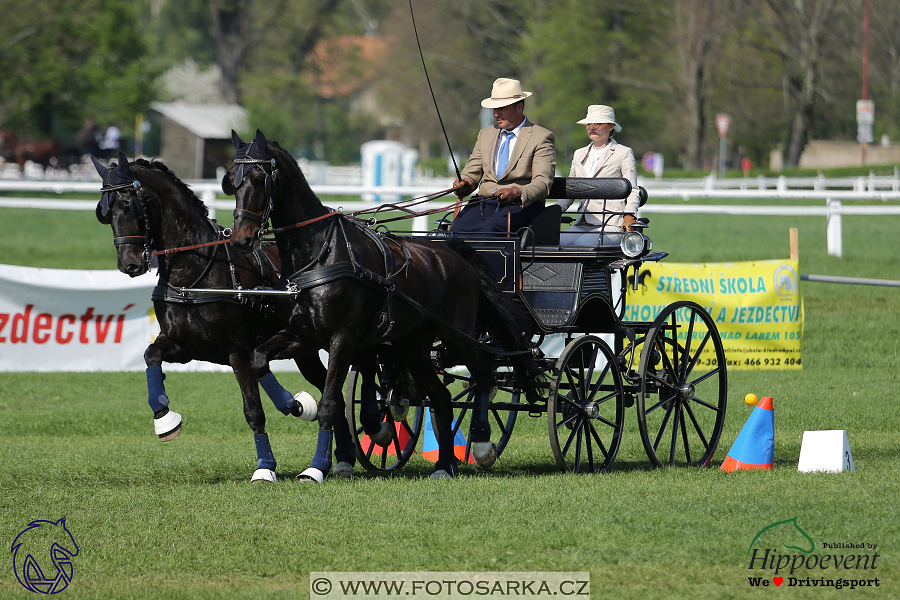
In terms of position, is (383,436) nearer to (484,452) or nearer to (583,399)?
(484,452)

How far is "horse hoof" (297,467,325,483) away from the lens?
7.26 m

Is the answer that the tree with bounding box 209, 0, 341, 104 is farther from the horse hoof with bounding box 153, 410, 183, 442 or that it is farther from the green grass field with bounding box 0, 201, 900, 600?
the horse hoof with bounding box 153, 410, 183, 442

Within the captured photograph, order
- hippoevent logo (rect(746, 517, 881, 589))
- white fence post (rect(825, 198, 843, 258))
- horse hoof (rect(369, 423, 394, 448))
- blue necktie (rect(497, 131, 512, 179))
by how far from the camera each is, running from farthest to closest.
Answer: white fence post (rect(825, 198, 843, 258)) → blue necktie (rect(497, 131, 512, 179)) → horse hoof (rect(369, 423, 394, 448)) → hippoevent logo (rect(746, 517, 881, 589))

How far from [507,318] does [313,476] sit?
1.82 meters

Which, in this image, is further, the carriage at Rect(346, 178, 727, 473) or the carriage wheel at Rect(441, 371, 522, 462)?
the carriage wheel at Rect(441, 371, 522, 462)

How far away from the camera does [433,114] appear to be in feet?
224

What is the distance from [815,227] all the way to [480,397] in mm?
22222

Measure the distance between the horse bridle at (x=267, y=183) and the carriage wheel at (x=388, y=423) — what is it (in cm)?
184

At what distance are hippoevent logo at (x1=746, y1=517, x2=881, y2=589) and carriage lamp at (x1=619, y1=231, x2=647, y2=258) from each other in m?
2.67

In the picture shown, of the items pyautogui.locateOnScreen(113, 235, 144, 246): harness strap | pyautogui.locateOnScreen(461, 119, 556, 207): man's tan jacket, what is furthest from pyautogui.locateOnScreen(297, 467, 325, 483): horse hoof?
pyautogui.locateOnScreen(461, 119, 556, 207): man's tan jacket

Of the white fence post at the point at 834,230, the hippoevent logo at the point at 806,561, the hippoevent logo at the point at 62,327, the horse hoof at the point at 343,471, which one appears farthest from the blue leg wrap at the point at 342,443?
the white fence post at the point at 834,230

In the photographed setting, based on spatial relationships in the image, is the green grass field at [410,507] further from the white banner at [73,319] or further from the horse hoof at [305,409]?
the white banner at [73,319]

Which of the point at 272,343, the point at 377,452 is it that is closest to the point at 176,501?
the point at 272,343

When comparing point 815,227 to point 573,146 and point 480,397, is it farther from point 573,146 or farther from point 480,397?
point 573,146
